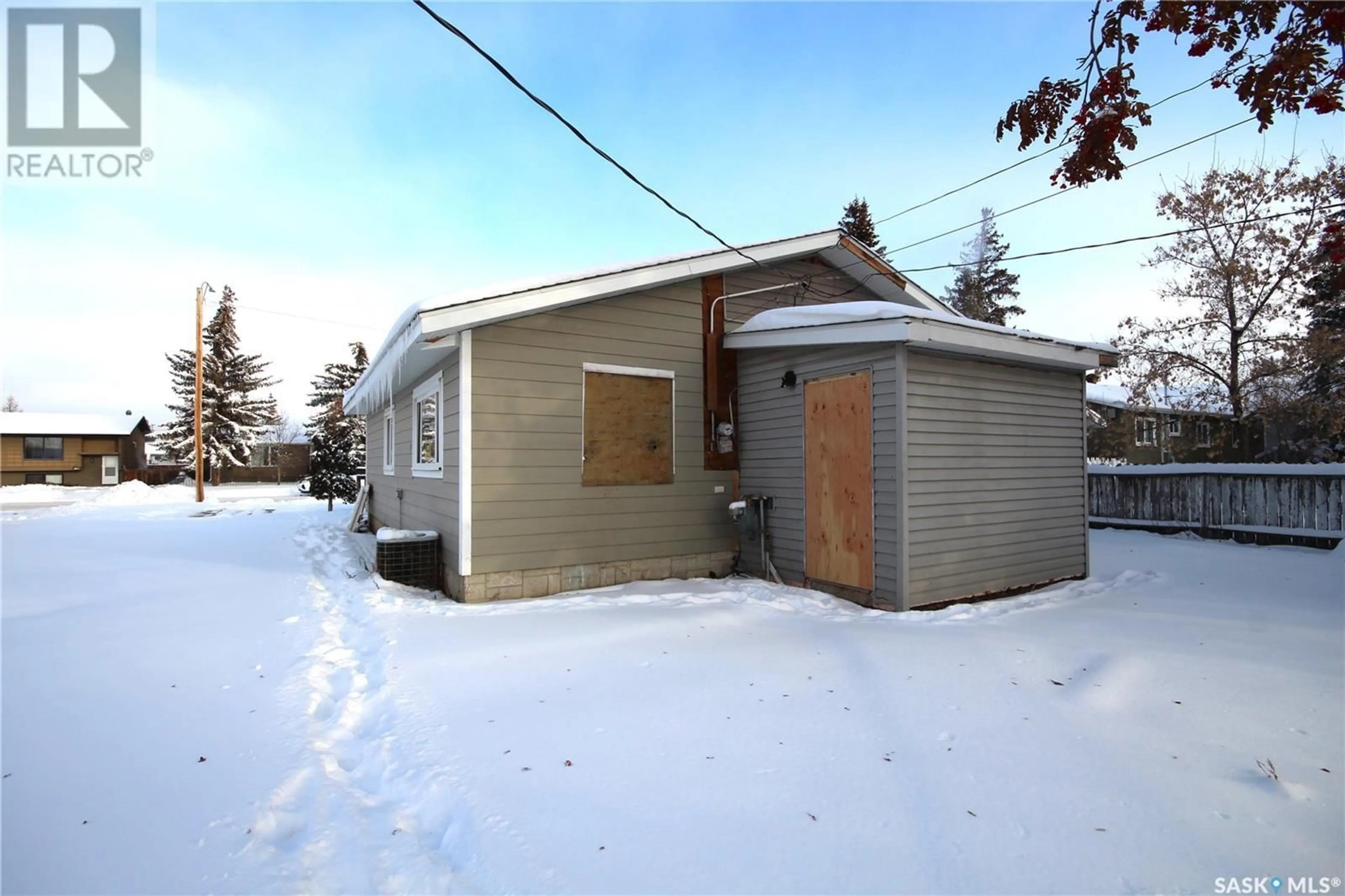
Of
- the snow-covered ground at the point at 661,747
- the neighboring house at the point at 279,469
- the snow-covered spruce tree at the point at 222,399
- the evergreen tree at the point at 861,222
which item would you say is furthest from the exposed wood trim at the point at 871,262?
the snow-covered spruce tree at the point at 222,399

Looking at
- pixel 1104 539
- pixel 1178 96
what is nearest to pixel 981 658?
pixel 1178 96

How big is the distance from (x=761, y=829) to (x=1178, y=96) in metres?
8.80

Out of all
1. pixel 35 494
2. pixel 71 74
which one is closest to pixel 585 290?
pixel 71 74

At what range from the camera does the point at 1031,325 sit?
25.6m

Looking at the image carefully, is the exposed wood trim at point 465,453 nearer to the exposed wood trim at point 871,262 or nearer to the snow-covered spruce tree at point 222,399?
the exposed wood trim at point 871,262

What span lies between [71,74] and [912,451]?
24.8 ft

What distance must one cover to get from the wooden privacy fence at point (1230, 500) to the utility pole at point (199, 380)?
931 inches

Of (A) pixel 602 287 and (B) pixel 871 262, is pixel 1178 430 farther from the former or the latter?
(A) pixel 602 287

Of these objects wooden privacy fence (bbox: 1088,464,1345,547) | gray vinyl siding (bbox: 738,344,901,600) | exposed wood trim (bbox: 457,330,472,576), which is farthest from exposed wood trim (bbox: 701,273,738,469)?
wooden privacy fence (bbox: 1088,464,1345,547)

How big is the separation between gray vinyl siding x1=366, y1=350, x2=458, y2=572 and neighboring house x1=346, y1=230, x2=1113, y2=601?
50 mm

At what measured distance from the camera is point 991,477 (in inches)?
251

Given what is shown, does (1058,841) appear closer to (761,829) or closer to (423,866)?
(761,829)

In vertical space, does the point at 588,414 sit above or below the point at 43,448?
below

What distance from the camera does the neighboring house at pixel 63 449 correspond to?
3177 cm
